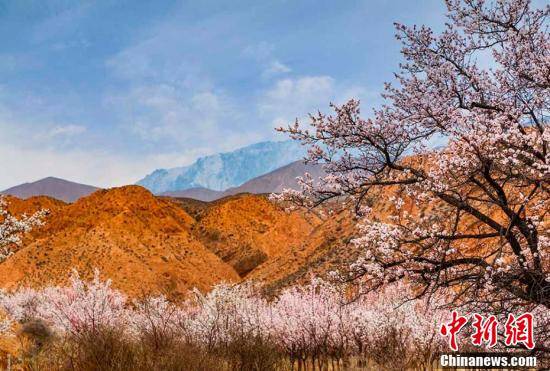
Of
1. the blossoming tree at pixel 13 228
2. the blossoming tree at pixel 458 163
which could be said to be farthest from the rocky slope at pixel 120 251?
the blossoming tree at pixel 458 163

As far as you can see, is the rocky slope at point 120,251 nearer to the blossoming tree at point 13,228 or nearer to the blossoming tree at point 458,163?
the blossoming tree at point 13,228

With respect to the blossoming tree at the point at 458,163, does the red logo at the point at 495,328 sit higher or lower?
lower

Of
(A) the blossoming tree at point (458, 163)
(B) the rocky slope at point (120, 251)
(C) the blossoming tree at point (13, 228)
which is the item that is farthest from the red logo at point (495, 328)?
(B) the rocky slope at point (120, 251)

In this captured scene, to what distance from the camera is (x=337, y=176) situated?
33.1 ft

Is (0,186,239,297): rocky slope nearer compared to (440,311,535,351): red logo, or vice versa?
(440,311,535,351): red logo

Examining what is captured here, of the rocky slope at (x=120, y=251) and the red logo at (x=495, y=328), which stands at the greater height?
the rocky slope at (x=120, y=251)

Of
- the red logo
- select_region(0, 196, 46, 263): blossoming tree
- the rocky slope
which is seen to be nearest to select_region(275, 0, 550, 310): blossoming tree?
the red logo

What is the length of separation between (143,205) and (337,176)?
64.5 metres

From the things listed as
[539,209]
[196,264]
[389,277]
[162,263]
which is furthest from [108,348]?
[196,264]

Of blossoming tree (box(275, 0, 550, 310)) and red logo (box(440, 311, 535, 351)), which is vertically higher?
blossoming tree (box(275, 0, 550, 310))

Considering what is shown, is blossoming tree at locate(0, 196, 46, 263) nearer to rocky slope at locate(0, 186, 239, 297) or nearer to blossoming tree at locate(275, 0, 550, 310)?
blossoming tree at locate(275, 0, 550, 310)

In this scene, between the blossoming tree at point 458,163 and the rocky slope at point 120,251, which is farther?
the rocky slope at point 120,251

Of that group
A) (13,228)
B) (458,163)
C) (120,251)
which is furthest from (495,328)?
(120,251)

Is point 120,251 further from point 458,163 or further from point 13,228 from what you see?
point 458,163
